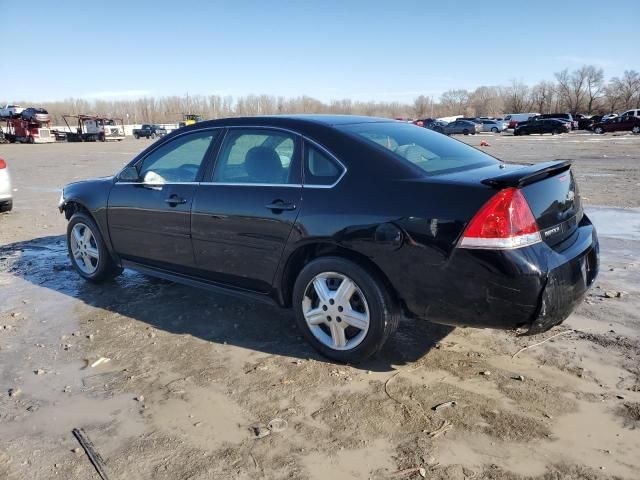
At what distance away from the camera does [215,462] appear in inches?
101

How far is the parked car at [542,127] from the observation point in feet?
145

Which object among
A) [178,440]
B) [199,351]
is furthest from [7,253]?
[178,440]

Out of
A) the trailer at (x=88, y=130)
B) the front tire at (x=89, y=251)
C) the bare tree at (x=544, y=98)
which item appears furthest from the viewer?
the bare tree at (x=544, y=98)

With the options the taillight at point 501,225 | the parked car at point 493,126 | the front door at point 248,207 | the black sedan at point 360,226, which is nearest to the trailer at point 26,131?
the parked car at point 493,126

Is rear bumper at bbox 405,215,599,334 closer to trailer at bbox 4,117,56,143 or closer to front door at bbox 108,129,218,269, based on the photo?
front door at bbox 108,129,218,269

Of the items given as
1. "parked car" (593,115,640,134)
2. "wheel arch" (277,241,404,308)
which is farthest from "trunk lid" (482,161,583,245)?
"parked car" (593,115,640,134)

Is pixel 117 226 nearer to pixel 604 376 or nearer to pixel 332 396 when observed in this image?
pixel 332 396

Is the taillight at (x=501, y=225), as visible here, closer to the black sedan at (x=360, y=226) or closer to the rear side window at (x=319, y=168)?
the black sedan at (x=360, y=226)

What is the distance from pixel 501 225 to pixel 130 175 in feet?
11.3

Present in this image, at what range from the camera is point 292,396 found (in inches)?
124

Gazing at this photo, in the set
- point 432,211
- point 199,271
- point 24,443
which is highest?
point 432,211

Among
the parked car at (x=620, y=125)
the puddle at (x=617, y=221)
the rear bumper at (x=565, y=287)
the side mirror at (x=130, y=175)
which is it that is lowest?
the puddle at (x=617, y=221)

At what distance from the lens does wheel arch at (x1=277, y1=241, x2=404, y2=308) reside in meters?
3.31

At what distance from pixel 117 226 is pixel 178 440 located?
2.74m
